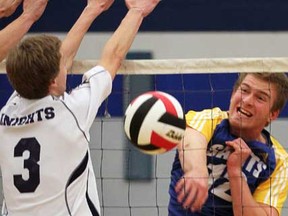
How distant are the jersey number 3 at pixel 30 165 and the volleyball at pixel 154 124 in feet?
1.20

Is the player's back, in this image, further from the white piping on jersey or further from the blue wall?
the blue wall

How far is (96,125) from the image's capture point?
626 centimetres

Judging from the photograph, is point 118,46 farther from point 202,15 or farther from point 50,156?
point 202,15

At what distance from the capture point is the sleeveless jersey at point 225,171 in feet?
14.1

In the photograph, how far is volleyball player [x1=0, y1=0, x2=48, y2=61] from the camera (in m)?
4.04

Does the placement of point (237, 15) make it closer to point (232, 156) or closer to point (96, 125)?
point (96, 125)

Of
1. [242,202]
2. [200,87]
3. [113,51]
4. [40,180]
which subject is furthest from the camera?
[200,87]

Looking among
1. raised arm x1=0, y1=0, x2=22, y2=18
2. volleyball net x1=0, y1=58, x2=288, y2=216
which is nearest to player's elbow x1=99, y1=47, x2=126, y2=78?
raised arm x1=0, y1=0, x2=22, y2=18

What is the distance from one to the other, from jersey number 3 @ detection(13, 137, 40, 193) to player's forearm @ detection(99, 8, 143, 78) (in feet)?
1.51

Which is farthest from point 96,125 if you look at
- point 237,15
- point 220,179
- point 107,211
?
point 220,179

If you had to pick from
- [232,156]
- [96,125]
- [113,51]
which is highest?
Answer: [113,51]

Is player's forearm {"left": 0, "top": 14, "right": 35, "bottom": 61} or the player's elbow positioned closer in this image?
the player's elbow

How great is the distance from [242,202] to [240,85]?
1.78ft

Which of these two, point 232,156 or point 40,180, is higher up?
point 40,180
